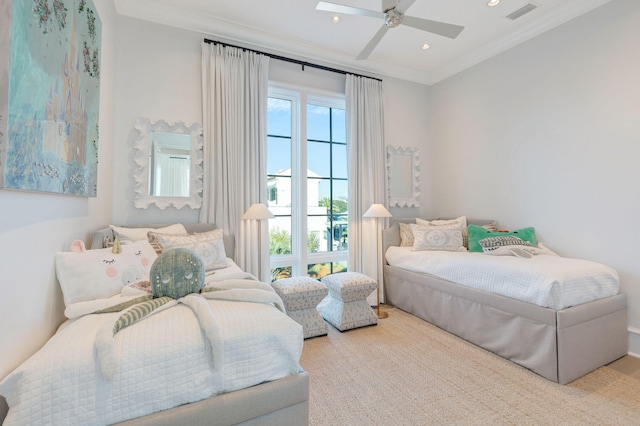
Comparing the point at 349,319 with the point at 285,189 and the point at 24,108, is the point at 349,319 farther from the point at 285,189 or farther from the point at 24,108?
the point at 24,108

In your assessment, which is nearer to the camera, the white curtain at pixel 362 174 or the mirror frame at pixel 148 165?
the mirror frame at pixel 148 165

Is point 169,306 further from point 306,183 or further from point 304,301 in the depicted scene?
point 306,183

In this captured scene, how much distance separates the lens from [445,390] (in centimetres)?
189

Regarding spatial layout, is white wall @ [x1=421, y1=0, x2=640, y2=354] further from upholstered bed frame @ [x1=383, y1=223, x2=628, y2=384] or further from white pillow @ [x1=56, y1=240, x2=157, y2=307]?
white pillow @ [x1=56, y1=240, x2=157, y2=307]

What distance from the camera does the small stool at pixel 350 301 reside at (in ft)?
9.27

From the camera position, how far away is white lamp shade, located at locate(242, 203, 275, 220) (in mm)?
2871

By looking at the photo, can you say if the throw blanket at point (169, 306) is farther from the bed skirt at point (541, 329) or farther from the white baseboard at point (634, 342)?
the white baseboard at point (634, 342)

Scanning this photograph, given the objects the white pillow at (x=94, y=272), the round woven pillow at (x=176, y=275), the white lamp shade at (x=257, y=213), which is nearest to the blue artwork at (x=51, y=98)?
the white pillow at (x=94, y=272)

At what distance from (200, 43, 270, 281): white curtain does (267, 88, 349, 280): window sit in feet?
1.03

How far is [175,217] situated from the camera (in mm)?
2883

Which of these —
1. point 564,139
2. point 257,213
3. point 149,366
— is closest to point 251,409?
point 149,366

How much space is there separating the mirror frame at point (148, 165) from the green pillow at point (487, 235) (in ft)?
9.61

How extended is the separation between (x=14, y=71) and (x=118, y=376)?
112 cm

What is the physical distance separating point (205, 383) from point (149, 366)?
219 mm
